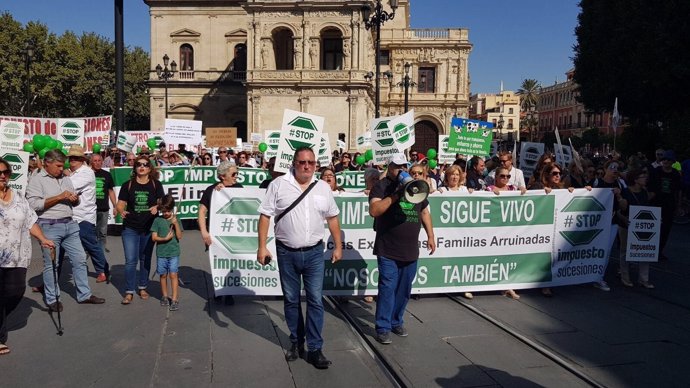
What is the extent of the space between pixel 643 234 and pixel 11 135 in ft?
34.1

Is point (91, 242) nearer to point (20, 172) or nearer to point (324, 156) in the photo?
point (20, 172)

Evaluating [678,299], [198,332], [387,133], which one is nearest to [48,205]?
[198,332]

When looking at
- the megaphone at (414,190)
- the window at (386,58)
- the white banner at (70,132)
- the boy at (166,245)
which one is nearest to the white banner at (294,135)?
the boy at (166,245)

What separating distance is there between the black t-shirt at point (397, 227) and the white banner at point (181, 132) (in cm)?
1291

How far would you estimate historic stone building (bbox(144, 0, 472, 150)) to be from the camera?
3900cm

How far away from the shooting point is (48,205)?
21.6 feet

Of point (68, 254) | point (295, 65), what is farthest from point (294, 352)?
point (295, 65)

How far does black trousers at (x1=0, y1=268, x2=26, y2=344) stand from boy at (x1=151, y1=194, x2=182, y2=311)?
1.71 meters

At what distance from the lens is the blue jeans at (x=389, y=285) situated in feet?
18.5

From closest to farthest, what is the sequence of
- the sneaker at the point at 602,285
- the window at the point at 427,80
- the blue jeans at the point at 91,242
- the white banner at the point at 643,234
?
the blue jeans at the point at 91,242
the sneaker at the point at 602,285
the white banner at the point at 643,234
the window at the point at 427,80

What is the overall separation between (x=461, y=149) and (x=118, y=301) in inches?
304

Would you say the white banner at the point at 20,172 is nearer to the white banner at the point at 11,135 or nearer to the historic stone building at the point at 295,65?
the white banner at the point at 11,135

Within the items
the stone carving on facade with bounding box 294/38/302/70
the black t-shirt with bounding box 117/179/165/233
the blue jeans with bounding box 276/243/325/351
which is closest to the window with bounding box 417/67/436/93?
the stone carving on facade with bounding box 294/38/302/70

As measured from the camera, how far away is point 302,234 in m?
A: 4.94
